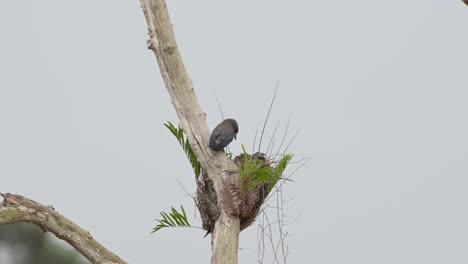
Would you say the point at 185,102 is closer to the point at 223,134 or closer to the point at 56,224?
the point at 223,134

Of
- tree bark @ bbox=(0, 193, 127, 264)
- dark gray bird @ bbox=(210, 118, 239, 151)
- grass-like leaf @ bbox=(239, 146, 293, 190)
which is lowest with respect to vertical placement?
tree bark @ bbox=(0, 193, 127, 264)

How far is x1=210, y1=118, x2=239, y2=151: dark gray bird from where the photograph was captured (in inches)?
260

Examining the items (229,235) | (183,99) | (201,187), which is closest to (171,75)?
(183,99)

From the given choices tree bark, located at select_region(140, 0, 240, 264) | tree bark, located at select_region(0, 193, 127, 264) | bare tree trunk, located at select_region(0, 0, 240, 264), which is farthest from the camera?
tree bark, located at select_region(140, 0, 240, 264)

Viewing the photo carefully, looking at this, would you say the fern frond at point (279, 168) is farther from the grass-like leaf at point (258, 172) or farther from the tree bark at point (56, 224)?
the tree bark at point (56, 224)

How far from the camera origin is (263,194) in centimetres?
688

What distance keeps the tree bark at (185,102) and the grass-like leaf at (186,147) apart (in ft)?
0.69

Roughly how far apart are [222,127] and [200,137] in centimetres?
22

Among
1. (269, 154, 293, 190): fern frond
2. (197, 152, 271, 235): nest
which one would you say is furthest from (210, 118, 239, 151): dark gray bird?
(269, 154, 293, 190): fern frond

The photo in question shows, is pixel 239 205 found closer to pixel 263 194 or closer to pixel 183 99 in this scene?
pixel 263 194

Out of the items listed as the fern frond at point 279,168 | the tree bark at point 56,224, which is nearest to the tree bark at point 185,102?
the fern frond at point 279,168

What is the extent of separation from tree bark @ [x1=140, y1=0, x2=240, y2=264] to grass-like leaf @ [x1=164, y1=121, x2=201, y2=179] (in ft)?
0.69

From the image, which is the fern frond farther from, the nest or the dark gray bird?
the dark gray bird

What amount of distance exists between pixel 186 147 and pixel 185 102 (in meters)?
0.48
